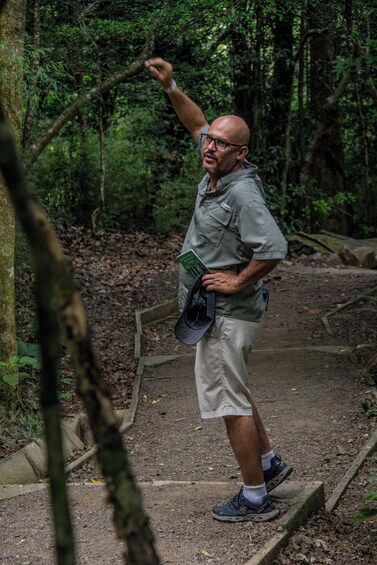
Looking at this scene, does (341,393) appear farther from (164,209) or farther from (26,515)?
(164,209)

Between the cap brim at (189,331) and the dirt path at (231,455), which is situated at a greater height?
the cap brim at (189,331)

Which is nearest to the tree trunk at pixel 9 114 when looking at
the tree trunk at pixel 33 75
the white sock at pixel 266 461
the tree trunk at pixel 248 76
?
the tree trunk at pixel 33 75

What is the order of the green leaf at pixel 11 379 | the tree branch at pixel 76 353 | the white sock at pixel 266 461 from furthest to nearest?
the green leaf at pixel 11 379, the white sock at pixel 266 461, the tree branch at pixel 76 353

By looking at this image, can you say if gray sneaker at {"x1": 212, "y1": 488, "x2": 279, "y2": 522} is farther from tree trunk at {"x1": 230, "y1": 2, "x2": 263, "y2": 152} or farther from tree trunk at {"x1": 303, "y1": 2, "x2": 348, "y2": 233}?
tree trunk at {"x1": 303, "y1": 2, "x2": 348, "y2": 233}

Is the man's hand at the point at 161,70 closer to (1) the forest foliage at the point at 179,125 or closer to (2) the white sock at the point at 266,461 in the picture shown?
(2) the white sock at the point at 266,461

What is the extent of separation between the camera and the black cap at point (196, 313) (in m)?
4.50

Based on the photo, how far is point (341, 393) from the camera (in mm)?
7930

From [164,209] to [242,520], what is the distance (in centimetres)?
1260

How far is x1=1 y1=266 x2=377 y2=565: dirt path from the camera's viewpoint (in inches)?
168

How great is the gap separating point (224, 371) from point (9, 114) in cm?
340

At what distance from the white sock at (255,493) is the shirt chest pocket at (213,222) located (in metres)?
1.18

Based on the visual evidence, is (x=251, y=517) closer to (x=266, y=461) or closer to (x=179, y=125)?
(x=266, y=461)

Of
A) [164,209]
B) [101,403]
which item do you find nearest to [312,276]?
[164,209]

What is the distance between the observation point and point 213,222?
4527 millimetres
